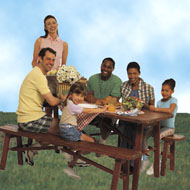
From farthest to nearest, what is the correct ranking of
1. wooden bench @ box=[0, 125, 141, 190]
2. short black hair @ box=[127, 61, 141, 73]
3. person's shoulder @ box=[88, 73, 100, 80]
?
person's shoulder @ box=[88, 73, 100, 80]
short black hair @ box=[127, 61, 141, 73]
wooden bench @ box=[0, 125, 141, 190]

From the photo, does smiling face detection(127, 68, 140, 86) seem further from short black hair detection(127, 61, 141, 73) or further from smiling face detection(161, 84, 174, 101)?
smiling face detection(161, 84, 174, 101)

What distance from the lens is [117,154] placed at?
4.21 m

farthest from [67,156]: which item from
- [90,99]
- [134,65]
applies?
[134,65]

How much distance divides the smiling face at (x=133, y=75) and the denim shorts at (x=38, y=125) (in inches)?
57.3

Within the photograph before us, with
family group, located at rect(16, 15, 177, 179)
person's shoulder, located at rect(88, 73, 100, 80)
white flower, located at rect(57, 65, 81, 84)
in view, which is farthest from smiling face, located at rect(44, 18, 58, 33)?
white flower, located at rect(57, 65, 81, 84)

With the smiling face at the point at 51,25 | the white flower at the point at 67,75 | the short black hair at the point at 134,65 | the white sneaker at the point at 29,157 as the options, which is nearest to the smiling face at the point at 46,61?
the white flower at the point at 67,75

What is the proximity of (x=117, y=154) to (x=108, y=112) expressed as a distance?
100 centimetres

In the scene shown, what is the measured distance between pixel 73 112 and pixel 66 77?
40.3 inches

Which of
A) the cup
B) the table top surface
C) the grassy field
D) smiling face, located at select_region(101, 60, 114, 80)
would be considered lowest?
the grassy field

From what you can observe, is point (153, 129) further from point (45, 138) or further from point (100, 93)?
point (45, 138)

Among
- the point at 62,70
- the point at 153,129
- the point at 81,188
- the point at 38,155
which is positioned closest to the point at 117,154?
the point at 81,188

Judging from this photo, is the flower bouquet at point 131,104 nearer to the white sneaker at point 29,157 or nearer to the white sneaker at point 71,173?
the white sneaker at point 71,173

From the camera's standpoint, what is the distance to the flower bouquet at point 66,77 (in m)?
5.45

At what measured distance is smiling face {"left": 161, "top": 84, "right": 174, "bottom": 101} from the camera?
568cm
